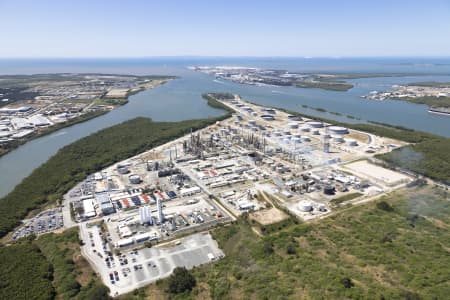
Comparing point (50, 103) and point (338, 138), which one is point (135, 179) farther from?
point (50, 103)

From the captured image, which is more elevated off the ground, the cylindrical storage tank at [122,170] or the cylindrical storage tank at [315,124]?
the cylindrical storage tank at [315,124]

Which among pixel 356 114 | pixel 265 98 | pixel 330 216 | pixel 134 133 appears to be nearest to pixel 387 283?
pixel 330 216

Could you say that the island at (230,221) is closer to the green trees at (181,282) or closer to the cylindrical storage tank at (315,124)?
the green trees at (181,282)

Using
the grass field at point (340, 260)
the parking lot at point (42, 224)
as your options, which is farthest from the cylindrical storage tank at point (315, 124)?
the parking lot at point (42, 224)

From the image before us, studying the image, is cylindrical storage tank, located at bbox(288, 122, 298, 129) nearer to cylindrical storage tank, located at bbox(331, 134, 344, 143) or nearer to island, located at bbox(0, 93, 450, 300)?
cylindrical storage tank, located at bbox(331, 134, 344, 143)

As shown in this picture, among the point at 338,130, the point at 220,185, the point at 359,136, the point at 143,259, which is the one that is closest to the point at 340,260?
the point at 143,259

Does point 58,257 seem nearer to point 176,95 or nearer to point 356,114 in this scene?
point 356,114
